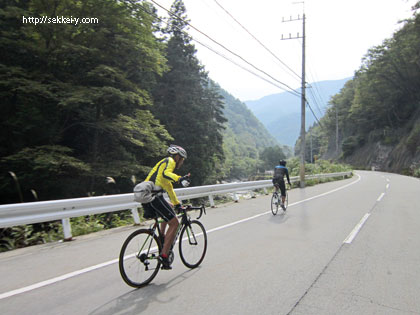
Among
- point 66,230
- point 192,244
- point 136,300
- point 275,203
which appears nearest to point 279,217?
point 275,203

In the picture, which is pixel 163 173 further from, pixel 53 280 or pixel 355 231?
pixel 355 231

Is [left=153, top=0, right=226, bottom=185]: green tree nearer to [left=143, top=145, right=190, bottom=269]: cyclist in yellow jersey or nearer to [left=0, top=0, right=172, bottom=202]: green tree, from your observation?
[left=0, top=0, right=172, bottom=202]: green tree

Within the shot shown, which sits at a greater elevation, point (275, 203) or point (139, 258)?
point (139, 258)

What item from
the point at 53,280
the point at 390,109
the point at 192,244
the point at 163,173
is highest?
the point at 390,109

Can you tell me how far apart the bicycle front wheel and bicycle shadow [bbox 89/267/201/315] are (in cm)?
56

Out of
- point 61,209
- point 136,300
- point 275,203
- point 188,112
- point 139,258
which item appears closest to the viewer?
point 136,300

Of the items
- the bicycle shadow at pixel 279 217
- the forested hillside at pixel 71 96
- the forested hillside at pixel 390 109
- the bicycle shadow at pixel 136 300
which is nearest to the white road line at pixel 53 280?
the bicycle shadow at pixel 136 300

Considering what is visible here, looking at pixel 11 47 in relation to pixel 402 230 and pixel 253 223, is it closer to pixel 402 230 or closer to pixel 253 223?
pixel 253 223

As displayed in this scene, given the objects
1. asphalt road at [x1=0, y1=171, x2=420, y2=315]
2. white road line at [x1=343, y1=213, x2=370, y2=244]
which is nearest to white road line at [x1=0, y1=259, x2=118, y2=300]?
asphalt road at [x1=0, y1=171, x2=420, y2=315]

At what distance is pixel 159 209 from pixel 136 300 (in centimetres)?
123

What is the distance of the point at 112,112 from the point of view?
20.9m

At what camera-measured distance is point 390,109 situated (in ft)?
221

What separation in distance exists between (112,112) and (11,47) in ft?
22.5

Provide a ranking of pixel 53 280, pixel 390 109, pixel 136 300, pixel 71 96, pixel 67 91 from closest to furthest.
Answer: pixel 136 300, pixel 53 280, pixel 71 96, pixel 67 91, pixel 390 109
